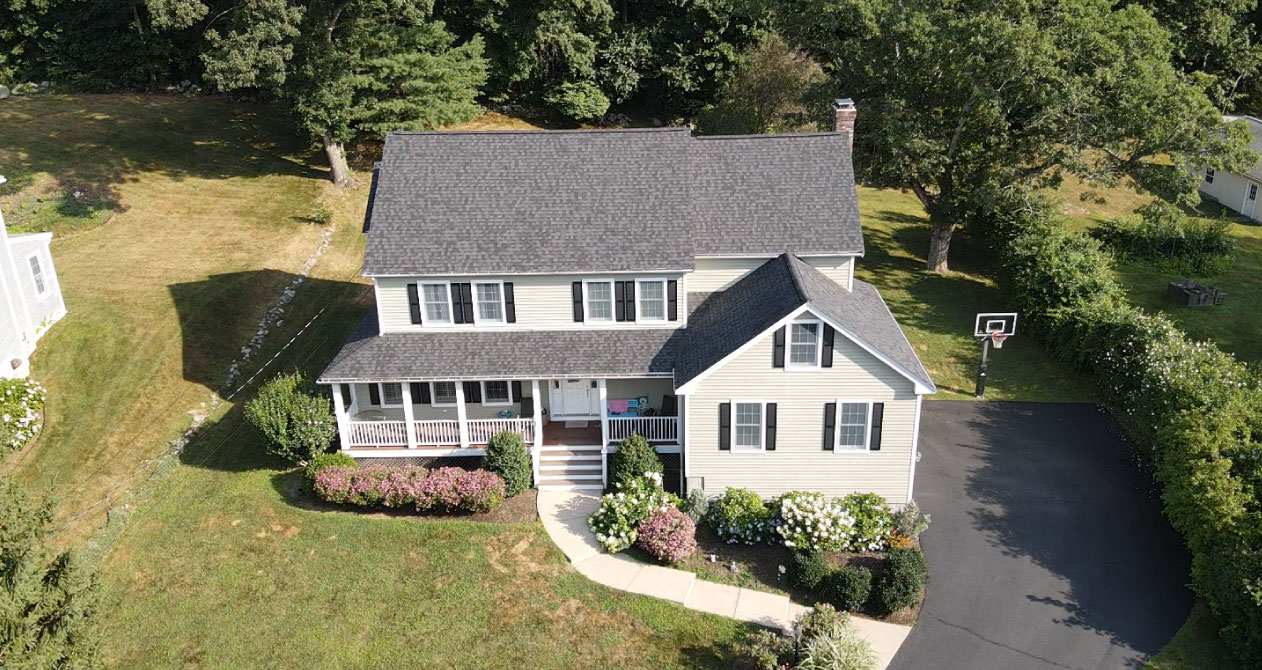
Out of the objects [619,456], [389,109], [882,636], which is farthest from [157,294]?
[882,636]

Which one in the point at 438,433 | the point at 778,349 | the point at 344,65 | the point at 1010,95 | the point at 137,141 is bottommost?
the point at 438,433

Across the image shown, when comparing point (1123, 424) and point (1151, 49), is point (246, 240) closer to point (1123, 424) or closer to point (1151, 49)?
point (1123, 424)

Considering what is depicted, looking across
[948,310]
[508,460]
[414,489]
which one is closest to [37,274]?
[414,489]

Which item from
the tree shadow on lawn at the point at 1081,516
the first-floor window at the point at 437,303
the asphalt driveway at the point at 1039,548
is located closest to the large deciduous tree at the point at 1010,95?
the tree shadow on lawn at the point at 1081,516

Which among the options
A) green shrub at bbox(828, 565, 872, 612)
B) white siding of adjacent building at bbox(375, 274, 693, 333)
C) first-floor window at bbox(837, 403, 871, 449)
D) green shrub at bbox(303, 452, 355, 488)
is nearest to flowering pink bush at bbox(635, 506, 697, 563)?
green shrub at bbox(828, 565, 872, 612)

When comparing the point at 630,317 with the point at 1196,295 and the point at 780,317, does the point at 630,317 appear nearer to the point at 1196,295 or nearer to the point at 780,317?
the point at 780,317

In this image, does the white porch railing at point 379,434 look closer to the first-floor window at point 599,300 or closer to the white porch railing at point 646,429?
the white porch railing at point 646,429
